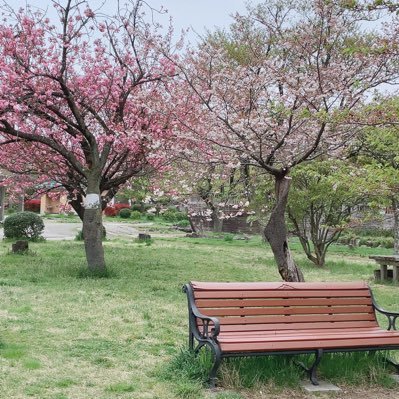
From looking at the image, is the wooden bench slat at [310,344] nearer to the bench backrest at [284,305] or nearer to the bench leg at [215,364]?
the bench leg at [215,364]

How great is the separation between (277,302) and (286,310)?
0.39ft

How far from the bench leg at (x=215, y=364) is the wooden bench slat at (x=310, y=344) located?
6cm

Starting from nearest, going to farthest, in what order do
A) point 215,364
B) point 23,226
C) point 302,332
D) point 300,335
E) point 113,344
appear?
point 215,364
point 300,335
point 302,332
point 113,344
point 23,226

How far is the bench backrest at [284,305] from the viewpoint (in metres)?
5.10

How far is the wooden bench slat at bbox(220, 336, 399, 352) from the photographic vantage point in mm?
4504

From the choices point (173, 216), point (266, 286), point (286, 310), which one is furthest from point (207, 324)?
point (173, 216)

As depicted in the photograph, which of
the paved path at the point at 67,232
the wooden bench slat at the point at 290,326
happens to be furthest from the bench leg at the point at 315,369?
the paved path at the point at 67,232

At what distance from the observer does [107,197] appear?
14.5 m

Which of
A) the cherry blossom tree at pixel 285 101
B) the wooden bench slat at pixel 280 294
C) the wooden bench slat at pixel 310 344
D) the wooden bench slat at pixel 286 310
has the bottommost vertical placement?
the wooden bench slat at pixel 310 344

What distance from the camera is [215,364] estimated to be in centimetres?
445

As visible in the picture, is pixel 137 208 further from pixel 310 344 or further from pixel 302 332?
pixel 310 344

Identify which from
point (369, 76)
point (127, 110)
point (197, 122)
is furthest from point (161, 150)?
point (369, 76)

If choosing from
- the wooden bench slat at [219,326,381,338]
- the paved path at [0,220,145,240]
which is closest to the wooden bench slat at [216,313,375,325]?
the wooden bench slat at [219,326,381,338]

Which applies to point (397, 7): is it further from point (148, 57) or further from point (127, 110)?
point (127, 110)
